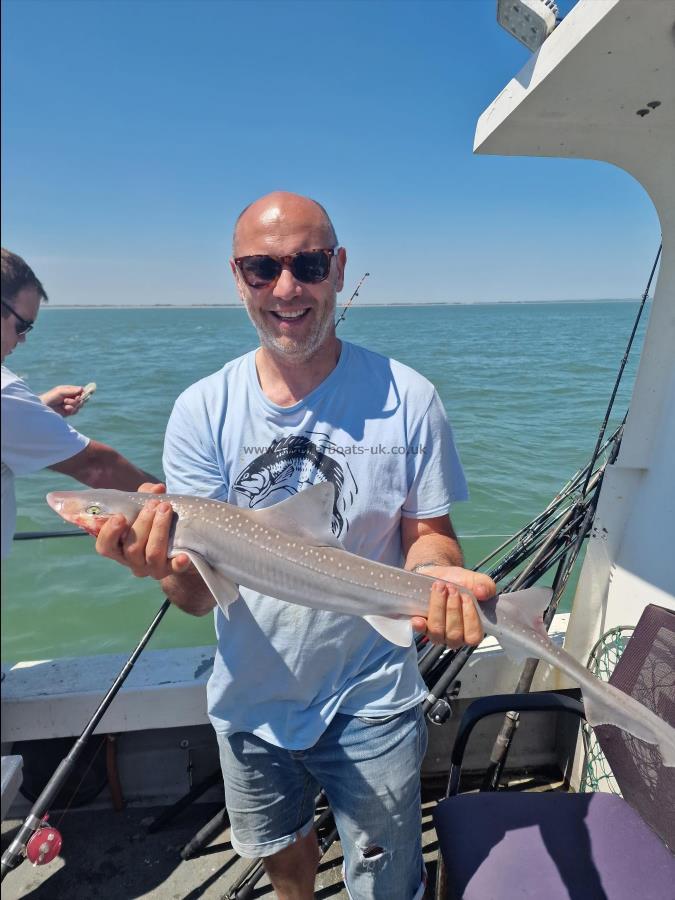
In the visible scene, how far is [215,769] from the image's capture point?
11.3 feet

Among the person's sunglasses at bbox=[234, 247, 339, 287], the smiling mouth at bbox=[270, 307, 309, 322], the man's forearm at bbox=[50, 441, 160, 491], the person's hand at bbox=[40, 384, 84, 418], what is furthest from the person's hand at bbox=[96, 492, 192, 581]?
the person's hand at bbox=[40, 384, 84, 418]

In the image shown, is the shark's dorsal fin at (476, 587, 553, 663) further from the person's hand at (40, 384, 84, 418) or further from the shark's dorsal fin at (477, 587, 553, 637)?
the person's hand at (40, 384, 84, 418)

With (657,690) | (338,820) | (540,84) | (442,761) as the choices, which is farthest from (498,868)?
(540,84)

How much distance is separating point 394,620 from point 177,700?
1.75m

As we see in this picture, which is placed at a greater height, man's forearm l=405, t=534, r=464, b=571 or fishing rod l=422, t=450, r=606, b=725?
man's forearm l=405, t=534, r=464, b=571

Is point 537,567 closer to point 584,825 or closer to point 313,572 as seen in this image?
point 584,825

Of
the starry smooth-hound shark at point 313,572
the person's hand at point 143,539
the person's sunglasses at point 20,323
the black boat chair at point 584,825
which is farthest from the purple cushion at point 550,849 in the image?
the person's sunglasses at point 20,323

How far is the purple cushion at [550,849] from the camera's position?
6.93 feet

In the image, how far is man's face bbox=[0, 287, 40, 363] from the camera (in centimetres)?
79

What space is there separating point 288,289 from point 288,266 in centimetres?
9

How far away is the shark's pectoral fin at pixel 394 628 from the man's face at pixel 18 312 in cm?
149

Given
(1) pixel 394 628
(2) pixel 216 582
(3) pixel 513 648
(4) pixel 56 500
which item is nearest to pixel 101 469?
(4) pixel 56 500

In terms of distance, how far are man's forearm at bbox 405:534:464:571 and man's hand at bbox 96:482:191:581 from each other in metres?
0.87

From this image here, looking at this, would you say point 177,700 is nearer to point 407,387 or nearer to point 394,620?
point 394,620
